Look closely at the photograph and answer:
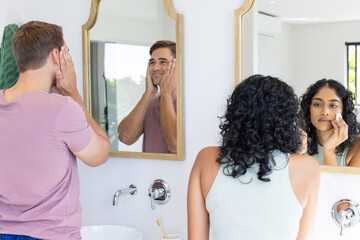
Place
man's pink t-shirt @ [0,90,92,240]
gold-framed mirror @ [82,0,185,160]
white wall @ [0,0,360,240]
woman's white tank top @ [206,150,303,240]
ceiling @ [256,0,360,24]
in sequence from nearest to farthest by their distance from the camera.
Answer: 1. woman's white tank top @ [206,150,303,240]
2. man's pink t-shirt @ [0,90,92,240]
3. ceiling @ [256,0,360,24]
4. white wall @ [0,0,360,240]
5. gold-framed mirror @ [82,0,185,160]

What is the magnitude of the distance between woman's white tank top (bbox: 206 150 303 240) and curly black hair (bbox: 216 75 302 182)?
0.09 feet

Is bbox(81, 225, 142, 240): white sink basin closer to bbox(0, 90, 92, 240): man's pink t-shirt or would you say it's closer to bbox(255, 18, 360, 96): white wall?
bbox(0, 90, 92, 240): man's pink t-shirt

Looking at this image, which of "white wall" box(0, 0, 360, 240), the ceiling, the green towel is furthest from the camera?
the green towel

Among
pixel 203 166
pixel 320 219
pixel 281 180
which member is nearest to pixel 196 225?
pixel 203 166

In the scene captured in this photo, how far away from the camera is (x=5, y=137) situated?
159cm

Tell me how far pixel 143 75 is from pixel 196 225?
84 centimetres

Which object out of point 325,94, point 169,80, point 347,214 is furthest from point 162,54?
point 347,214

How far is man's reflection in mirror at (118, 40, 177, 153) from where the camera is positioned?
2037mm

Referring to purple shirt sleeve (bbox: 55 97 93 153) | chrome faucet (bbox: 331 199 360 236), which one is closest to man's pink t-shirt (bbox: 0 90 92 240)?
purple shirt sleeve (bbox: 55 97 93 153)

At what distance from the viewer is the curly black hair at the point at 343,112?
165 centimetres

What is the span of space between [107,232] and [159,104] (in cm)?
63

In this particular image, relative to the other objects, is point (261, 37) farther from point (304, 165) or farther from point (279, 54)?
point (304, 165)

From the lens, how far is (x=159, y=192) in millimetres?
2092

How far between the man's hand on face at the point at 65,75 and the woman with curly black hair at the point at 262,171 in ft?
2.37
